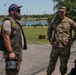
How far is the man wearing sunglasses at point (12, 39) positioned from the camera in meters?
6.20

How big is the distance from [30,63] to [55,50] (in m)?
4.18

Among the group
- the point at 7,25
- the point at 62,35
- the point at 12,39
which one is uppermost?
the point at 7,25

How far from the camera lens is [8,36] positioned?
6215 mm

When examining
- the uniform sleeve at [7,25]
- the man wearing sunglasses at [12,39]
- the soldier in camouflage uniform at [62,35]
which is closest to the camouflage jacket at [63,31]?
the soldier in camouflage uniform at [62,35]

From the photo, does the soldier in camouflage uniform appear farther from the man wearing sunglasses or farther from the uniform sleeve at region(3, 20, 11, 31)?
the uniform sleeve at region(3, 20, 11, 31)

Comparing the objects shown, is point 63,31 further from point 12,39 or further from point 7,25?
point 7,25

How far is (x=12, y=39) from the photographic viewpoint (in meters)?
6.36

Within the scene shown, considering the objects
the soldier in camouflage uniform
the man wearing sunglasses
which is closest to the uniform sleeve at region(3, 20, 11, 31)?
the man wearing sunglasses

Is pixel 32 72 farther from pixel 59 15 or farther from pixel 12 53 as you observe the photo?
pixel 12 53

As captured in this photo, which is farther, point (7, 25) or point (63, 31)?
point (63, 31)

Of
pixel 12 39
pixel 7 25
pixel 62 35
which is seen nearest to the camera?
pixel 7 25

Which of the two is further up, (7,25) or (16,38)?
(7,25)

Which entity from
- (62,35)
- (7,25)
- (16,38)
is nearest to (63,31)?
(62,35)

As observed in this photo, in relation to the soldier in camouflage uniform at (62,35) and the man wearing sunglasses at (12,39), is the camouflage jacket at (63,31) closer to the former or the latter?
the soldier in camouflage uniform at (62,35)
